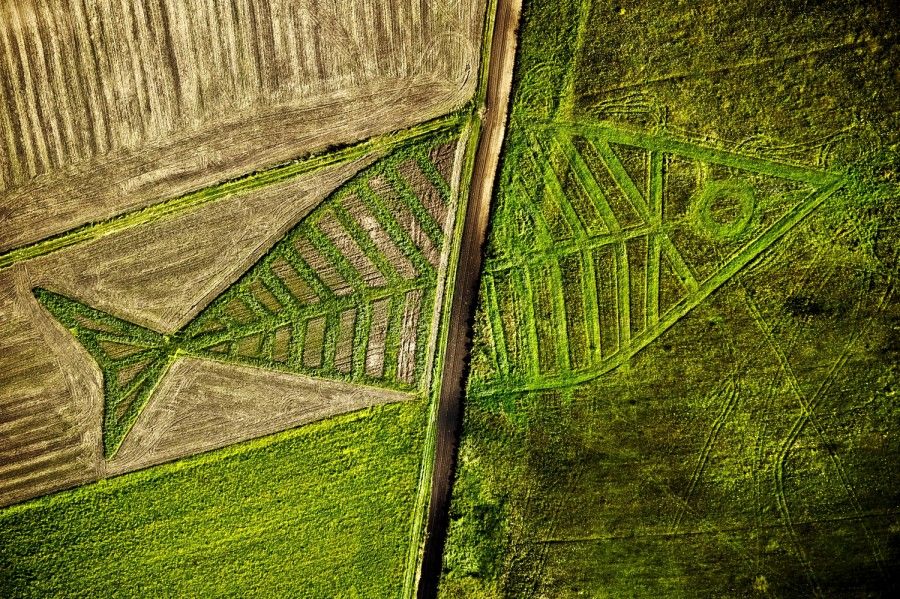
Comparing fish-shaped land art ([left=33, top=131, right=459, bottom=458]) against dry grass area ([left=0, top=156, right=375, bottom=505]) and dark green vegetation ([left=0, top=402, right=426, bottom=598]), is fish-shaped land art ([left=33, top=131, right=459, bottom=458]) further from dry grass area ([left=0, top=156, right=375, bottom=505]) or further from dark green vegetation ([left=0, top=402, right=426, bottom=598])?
dark green vegetation ([left=0, top=402, right=426, bottom=598])

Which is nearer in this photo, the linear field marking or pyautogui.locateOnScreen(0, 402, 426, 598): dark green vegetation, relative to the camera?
the linear field marking

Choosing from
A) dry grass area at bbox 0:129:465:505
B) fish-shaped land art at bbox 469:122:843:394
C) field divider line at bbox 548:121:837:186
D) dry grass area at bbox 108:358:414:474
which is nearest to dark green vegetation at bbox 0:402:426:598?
dry grass area at bbox 108:358:414:474

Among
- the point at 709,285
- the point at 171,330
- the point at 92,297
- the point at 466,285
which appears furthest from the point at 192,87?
the point at 709,285

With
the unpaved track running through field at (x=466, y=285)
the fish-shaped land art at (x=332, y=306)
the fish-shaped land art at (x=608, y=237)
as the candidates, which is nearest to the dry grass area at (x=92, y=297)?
the fish-shaped land art at (x=332, y=306)

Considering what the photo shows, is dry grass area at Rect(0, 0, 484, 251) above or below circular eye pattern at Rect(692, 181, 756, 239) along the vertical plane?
above

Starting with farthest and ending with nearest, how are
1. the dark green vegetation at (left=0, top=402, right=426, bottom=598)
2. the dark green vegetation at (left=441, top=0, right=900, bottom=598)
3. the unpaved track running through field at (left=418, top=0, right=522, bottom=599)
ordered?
1. the dark green vegetation at (left=0, top=402, right=426, bottom=598)
2. the unpaved track running through field at (left=418, top=0, right=522, bottom=599)
3. the dark green vegetation at (left=441, top=0, right=900, bottom=598)

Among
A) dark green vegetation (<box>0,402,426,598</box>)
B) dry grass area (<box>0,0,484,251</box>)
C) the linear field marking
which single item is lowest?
dark green vegetation (<box>0,402,426,598</box>)

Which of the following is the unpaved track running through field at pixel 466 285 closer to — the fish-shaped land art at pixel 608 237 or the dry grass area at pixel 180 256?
the fish-shaped land art at pixel 608 237

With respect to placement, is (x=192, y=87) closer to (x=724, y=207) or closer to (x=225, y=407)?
(x=225, y=407)
